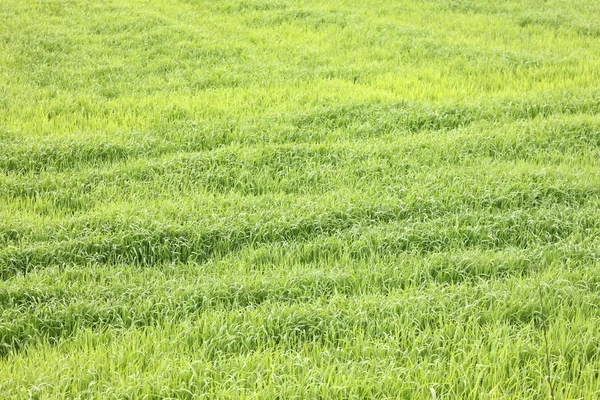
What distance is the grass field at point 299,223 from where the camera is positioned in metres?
3.97

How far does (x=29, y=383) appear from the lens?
3789mm

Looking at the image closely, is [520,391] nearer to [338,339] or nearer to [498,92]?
[338,339]

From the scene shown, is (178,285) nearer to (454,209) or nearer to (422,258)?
(422,258)

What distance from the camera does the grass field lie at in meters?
3.97

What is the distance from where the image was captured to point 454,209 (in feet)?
20.0

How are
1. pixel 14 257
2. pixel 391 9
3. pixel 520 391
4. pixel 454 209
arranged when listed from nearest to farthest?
pixel 520 391 → pixel 14 257 → pixel 454 209 → pixel 391 9

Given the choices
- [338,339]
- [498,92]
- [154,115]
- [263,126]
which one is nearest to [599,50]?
[498,92]

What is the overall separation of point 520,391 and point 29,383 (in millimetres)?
2964

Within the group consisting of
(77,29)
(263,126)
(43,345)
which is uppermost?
(77,29)

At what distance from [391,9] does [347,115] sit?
26.3 ft

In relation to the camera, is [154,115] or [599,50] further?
[599,50]

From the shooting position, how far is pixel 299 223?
584 centimetres

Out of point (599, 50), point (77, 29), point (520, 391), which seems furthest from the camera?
point (77, 29)

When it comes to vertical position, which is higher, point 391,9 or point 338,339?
point 391,9
